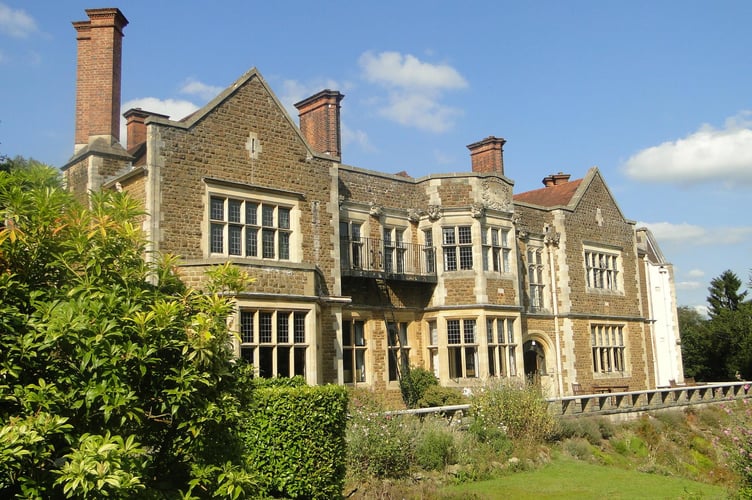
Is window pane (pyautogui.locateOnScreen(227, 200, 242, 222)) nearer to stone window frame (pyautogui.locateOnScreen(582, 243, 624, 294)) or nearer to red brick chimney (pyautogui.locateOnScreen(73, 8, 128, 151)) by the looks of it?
red brick chimney (pyautogui.locateOnScreen(73, 8, 128, 151))

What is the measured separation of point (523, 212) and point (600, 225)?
4.78 metres

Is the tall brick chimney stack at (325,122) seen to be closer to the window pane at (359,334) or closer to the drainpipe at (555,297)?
the window pane at (359,334)

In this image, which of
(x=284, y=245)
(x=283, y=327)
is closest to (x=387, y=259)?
(x=284, y=245)

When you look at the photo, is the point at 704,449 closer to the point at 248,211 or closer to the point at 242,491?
the point at 248,211

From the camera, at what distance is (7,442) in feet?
15.3

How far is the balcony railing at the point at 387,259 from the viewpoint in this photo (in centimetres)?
2023

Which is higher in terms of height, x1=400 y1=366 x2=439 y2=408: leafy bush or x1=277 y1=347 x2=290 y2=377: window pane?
x1=277 y1=347 x2=290 y2=377: window pane

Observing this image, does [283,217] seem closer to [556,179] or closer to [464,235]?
[464,235]

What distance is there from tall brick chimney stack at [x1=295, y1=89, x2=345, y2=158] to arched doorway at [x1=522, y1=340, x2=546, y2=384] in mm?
9736

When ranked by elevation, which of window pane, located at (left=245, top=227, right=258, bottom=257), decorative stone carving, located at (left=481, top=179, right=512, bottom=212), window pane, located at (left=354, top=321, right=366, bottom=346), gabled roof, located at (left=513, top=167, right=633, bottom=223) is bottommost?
window pane, located at (left=354, top=321, right=366, bottom=346)

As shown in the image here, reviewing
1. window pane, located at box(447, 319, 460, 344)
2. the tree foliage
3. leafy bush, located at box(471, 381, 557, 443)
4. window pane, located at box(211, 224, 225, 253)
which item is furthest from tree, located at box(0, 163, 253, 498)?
the tree foliage

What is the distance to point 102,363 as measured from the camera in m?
5.27

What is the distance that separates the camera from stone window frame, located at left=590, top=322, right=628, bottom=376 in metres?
27.1

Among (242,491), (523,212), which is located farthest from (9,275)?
(523,212)
